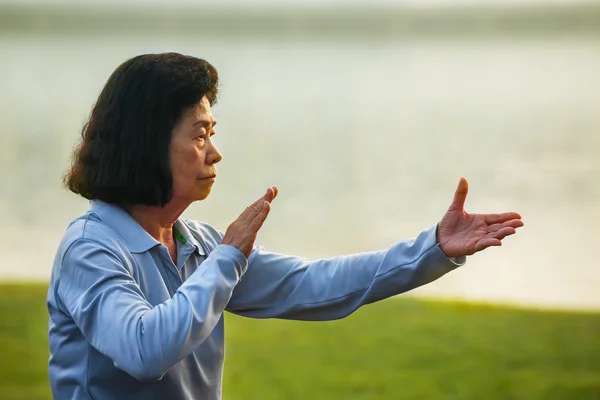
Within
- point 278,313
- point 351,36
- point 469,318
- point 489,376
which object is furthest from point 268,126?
point 278,313

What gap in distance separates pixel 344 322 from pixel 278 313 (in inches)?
86.3

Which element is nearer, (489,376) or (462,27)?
(489,376)

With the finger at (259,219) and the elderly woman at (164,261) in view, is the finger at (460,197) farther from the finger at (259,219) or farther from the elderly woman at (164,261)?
Answer: the finger at (259,219)

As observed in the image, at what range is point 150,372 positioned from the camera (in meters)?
1.46

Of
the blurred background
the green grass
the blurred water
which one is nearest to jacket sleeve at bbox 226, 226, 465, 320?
the green grass

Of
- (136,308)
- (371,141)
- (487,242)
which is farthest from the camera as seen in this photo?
(371,141)

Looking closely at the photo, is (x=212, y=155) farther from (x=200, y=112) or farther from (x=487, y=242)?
(x=487, y=242)

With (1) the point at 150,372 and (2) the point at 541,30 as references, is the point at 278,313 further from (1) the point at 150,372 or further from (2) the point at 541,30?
(2) the point at 541,30

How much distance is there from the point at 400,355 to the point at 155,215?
2.32 metres

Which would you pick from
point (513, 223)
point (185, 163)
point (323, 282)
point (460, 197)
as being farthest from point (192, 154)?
point (513, 223)

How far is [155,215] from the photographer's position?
1786 millimetres

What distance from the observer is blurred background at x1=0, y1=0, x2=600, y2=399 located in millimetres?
4223

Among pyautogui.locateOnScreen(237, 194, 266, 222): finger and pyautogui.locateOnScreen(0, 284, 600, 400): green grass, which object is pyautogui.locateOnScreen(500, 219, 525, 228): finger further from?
pyautogui.locateOnScreen(0, 284, 600, 400): green grass

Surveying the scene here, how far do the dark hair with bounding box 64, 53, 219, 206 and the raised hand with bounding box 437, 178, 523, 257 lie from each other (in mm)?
534
